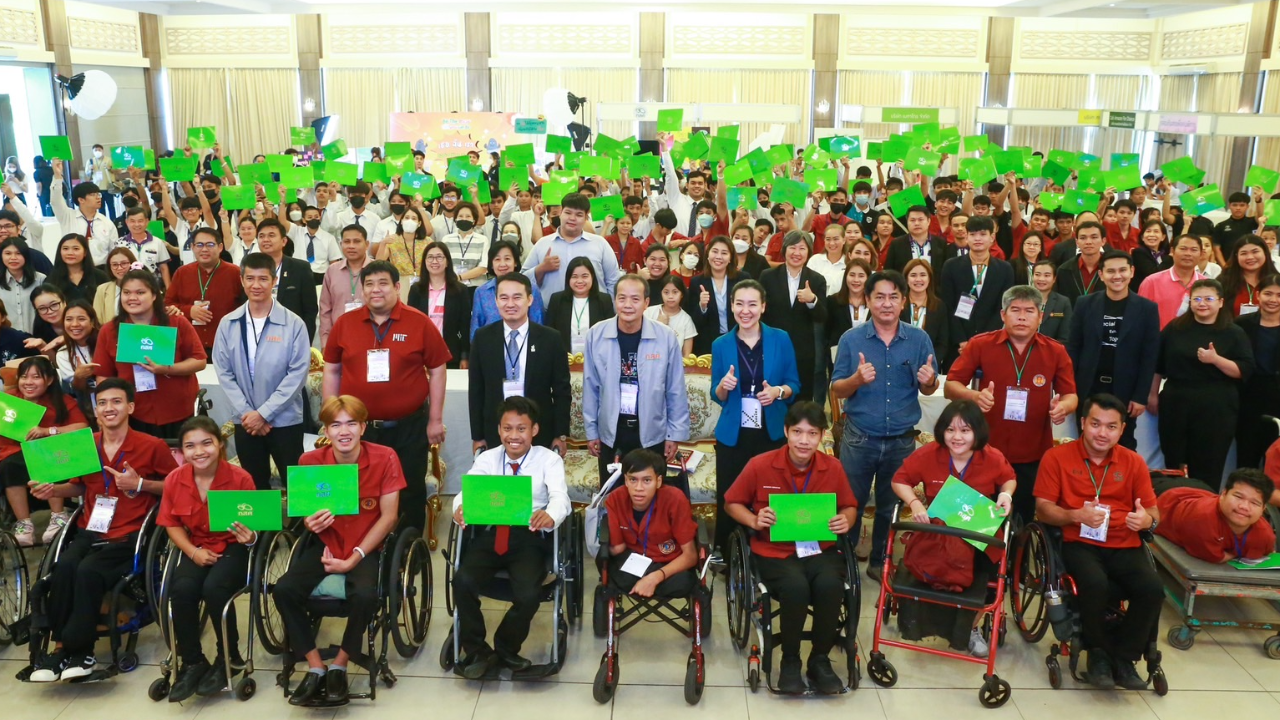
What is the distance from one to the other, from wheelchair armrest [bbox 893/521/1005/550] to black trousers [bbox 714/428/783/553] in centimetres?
83

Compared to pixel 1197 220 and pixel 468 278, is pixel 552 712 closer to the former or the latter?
pixel 468 278

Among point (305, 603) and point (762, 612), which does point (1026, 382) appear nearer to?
point (762, 612)

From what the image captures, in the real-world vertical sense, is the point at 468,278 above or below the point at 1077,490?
above

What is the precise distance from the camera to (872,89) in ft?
56.5

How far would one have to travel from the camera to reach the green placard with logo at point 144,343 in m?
4.28

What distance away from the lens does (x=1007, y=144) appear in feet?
58.1

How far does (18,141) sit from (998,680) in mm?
15900

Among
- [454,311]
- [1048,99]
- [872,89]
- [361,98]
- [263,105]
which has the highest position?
[872,89]

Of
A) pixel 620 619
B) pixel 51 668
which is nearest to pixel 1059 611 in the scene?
pixel 620 619

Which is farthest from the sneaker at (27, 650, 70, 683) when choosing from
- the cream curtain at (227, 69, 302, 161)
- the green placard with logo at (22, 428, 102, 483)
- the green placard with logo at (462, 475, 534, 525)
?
the cream curtain at (227, 69, 302, 161)

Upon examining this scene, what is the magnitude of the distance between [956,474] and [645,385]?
1.39 metres

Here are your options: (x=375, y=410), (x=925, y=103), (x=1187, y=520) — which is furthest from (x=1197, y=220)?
(x=925, y=103)

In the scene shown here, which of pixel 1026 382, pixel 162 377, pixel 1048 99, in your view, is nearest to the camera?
pixel 1026 382

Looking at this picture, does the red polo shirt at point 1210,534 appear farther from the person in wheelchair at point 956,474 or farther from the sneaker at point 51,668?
the sneaker at point 51,668
